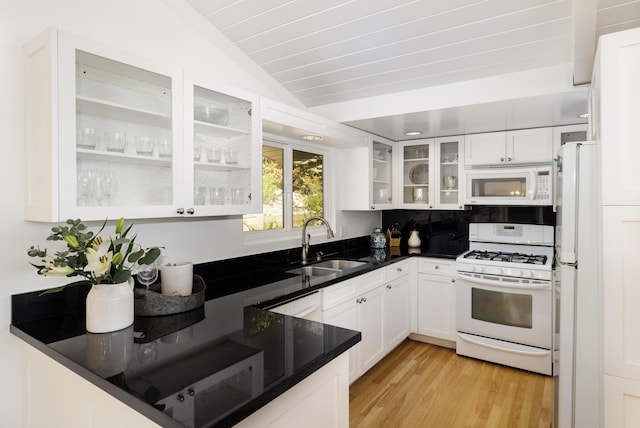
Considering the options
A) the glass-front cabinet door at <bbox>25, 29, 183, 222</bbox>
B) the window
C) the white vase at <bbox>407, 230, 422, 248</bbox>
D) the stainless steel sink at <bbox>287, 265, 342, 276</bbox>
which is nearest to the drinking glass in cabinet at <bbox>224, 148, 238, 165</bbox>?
the glass-front cabinet door at <bbox>25, 29, 183, 222</bbox>

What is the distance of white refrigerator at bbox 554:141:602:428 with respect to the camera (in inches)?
62.4

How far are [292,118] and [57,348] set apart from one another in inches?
71.5

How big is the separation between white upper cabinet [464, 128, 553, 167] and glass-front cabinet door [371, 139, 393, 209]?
77 centimetres

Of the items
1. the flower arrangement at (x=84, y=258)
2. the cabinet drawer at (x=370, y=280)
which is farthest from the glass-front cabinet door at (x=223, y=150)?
the cabinet drawer at (x=370, y=280)

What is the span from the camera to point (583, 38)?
1.71 metres

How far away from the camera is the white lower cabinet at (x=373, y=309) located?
2449 mm

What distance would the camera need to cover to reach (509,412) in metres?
2.42

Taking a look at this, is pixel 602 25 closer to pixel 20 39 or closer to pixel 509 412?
pixel 509 412

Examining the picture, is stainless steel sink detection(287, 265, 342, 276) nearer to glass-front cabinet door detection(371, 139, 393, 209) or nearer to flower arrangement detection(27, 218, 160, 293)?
glass-front cabinet door detection(371, 139, 393, 209)

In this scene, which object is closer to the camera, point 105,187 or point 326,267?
point 105,187

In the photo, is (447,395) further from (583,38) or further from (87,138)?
(87,138)

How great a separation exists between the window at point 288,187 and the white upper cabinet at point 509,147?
1.46m

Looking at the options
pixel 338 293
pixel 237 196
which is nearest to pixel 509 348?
pixel 338 293

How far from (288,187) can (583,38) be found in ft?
6.96
